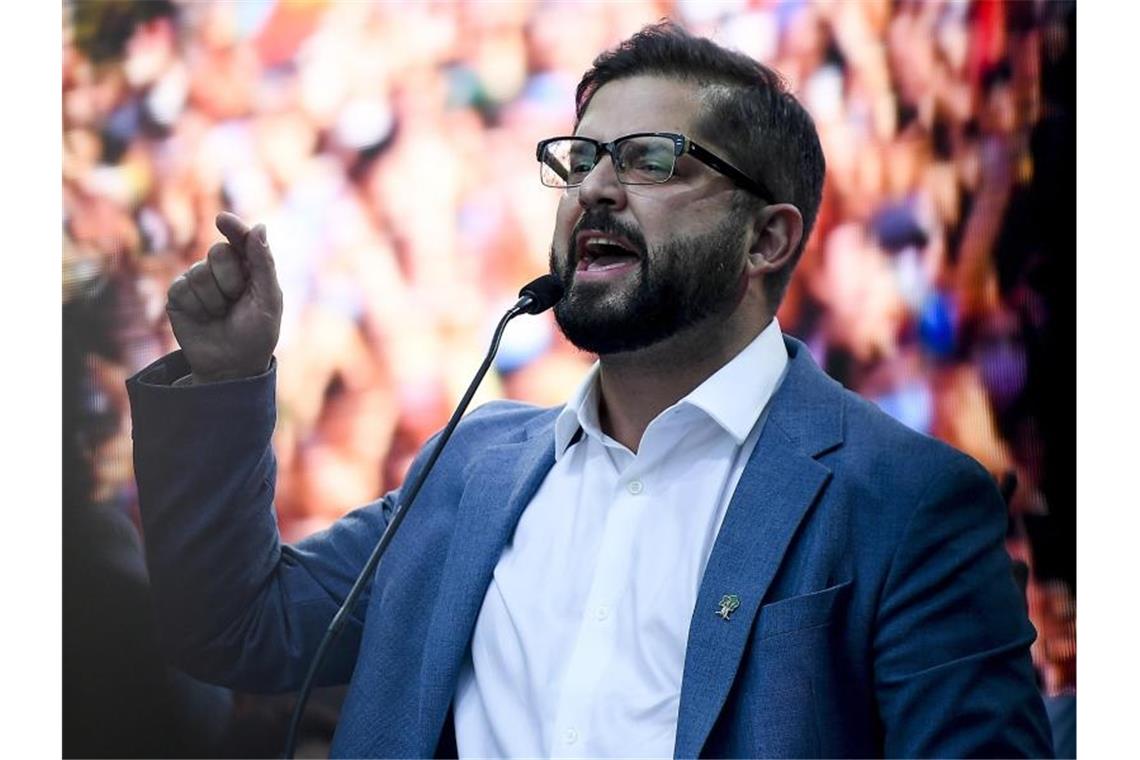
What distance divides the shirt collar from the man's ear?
0.28 ft

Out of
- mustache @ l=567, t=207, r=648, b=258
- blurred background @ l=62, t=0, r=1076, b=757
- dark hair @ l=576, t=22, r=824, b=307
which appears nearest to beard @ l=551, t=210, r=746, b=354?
mustache @ l=567, t=207, r=648, b=258

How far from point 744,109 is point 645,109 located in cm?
14

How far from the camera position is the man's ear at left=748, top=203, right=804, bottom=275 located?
1.76 meters

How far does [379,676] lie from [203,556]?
1.02ft

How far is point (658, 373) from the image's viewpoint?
172 cm

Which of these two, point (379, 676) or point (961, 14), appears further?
point (961, 14)

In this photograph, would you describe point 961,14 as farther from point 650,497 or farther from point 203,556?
point 203,556

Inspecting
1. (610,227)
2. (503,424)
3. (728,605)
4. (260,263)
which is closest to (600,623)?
(728,605)

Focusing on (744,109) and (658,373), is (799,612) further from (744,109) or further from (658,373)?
(744,109)

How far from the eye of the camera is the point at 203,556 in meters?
1.78

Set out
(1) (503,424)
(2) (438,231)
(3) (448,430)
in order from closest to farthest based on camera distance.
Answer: (3) (448,430) < (1) (503,424) < (2) (438,231)

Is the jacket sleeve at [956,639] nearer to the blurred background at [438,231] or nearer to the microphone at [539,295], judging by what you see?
the blurred background at [438,231]

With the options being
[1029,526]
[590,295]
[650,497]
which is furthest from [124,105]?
[1029,526]

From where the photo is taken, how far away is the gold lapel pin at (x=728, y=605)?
4.84ft
